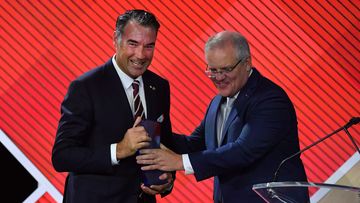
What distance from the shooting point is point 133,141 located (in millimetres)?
2580

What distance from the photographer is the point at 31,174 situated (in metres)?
4.30

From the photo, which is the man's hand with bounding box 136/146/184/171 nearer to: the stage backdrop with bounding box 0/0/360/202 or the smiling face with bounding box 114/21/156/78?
the smiling face with bounding box 114/21/156/78

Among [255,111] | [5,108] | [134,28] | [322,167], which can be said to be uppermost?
[5,108]

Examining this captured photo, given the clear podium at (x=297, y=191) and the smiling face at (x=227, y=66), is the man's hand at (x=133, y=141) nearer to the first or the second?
the smiling face at (x=227, y=66)

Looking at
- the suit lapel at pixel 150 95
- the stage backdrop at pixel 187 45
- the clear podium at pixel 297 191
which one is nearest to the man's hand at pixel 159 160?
the suit lapel at pixel 150 95

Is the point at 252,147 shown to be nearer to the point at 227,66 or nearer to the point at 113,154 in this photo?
the point at 227,66

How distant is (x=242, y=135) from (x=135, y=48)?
22.0 inches

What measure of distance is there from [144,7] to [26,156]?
3.84 feet

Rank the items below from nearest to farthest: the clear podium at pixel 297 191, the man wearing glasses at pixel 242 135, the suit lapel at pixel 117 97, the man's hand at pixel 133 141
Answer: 1. the clear podium at pixel 297 191
2. the man's hand at pixel 133 141
3. the suit lapel at pixel 117 97
4. the man wearing glasses at pixel 242 135

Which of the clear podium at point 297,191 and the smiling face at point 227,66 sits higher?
the smiling face at point 227,66

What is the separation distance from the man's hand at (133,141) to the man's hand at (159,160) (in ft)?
0.18

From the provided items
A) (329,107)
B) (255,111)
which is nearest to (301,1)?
(329,107)

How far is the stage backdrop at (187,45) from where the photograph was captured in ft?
14.0

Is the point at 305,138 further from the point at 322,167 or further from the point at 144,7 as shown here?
the point at 144,7
